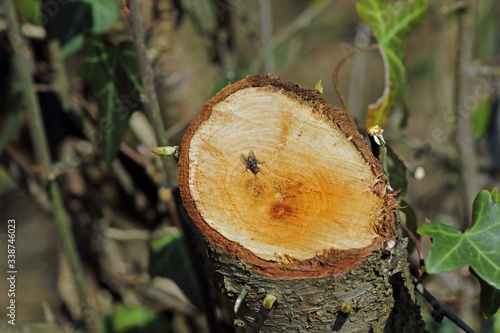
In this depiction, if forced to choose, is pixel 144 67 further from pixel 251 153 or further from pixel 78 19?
pixel 78 19

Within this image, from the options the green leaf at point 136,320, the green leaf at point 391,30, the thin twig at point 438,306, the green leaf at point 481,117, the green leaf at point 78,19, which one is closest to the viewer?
the thin twig at point 438,306

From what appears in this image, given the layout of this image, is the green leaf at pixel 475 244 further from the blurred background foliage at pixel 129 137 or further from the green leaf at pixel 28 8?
the green leaf at pixel 28 8

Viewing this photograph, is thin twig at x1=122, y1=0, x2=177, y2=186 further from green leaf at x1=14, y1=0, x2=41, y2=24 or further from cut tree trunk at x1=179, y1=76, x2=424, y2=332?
green leaf at x1=14, y1=0, x2=41, y2=24

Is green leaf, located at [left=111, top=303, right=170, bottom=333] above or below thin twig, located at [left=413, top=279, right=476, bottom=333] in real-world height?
below

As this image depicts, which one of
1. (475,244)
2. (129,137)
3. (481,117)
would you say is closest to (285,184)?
(475,244)

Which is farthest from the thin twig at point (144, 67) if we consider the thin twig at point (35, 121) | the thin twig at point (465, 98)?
the thin twig at point (465, 98)

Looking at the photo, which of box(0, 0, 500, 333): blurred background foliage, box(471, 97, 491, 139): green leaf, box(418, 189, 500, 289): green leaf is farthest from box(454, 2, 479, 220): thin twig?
box(418, 189, 500, 289): green leaf
